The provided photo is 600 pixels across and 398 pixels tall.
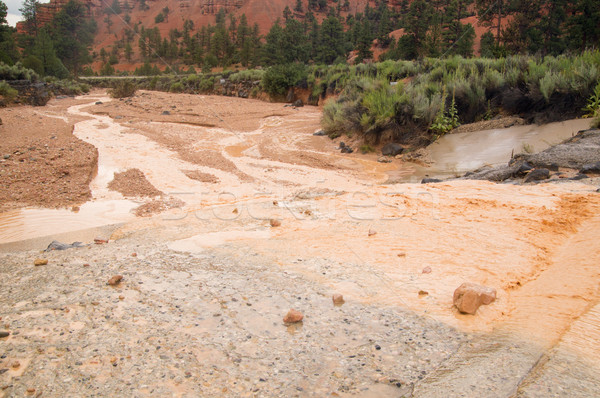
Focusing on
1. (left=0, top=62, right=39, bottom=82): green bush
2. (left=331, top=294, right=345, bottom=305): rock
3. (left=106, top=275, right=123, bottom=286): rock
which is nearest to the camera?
(left=331, top=294, right=345, bottom=305): rock

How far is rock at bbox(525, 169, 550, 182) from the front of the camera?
6.42 m

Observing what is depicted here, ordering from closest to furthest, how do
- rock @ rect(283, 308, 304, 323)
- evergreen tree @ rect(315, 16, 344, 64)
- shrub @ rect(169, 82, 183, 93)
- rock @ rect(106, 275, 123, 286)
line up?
1. rock @ rect(283, 308, 304, 323)
2. rock @ rect(106, 275, 123, 286)
3. shrub @ rect(169, 82, 183, 93)
4. evergreen tree @ rect(315, 16, 344, 64)

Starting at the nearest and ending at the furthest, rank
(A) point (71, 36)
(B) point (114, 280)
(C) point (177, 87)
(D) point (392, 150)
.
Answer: (B) point (114, 280) → (D) point (392, 150) → (C) point (177, 87) → (A) point (71, 36)

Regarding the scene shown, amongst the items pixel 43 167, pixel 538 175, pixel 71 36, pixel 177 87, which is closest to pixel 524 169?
pixel 538 175

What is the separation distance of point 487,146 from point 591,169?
3711mm

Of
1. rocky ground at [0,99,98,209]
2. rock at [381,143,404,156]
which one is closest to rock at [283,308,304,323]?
rocky ground at [0,99,98,209]

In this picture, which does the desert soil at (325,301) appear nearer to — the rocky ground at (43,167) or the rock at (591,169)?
the rock at (591,169)

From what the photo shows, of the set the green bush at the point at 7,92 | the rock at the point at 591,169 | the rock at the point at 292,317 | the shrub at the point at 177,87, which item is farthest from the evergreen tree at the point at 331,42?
the rock at the point at 292,317

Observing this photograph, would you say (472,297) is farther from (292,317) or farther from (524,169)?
(524,169)

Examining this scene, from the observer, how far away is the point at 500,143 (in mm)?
9781

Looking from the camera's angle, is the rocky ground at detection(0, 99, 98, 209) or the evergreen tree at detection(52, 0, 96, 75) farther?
the evergreen tree at detection(52, 0, 96, 75)

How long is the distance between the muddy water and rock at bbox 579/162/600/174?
2.01m

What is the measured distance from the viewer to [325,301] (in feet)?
10.3

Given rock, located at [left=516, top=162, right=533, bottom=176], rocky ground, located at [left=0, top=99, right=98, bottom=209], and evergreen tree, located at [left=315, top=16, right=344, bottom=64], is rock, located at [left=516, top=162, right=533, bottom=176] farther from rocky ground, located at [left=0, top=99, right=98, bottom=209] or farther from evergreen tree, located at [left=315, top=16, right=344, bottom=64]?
evergreen tree, located at [left=315, top=16, right=344, bottom=64]
